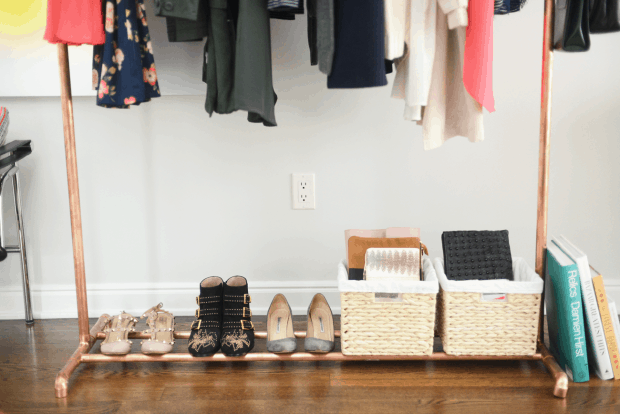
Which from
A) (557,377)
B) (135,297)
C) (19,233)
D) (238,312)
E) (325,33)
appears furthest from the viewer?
(135,297)

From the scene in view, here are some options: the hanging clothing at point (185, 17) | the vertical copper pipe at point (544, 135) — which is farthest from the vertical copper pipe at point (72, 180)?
the vertical copper pipe at point (544, 135)

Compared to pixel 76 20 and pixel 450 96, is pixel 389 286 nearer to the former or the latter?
pixel 450 96

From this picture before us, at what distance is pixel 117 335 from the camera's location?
1.41 meters

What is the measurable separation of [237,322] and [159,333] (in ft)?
0.74

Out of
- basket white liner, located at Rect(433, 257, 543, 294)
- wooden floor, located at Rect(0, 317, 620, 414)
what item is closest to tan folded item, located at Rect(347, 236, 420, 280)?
basket white liner, located at Rect(433, 257, 543, 294)

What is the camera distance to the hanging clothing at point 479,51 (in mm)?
1131

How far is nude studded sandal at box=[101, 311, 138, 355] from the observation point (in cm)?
139

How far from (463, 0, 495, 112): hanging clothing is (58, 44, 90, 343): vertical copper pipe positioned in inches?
41.3

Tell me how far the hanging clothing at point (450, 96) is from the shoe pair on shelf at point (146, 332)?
0.90m

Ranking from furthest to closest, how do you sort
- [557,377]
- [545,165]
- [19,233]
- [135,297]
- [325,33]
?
[135,297], [19,233], [545,165], [557,377], [325,33]

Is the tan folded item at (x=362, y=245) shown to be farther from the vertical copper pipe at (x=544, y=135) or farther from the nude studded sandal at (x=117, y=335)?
the nude studded sandal at (x=117, y=335)

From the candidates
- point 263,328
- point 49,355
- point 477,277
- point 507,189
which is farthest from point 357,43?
point 49,355

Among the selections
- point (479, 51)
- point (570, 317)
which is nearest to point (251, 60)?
point (479, 51)

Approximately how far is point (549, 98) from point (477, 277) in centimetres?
52
